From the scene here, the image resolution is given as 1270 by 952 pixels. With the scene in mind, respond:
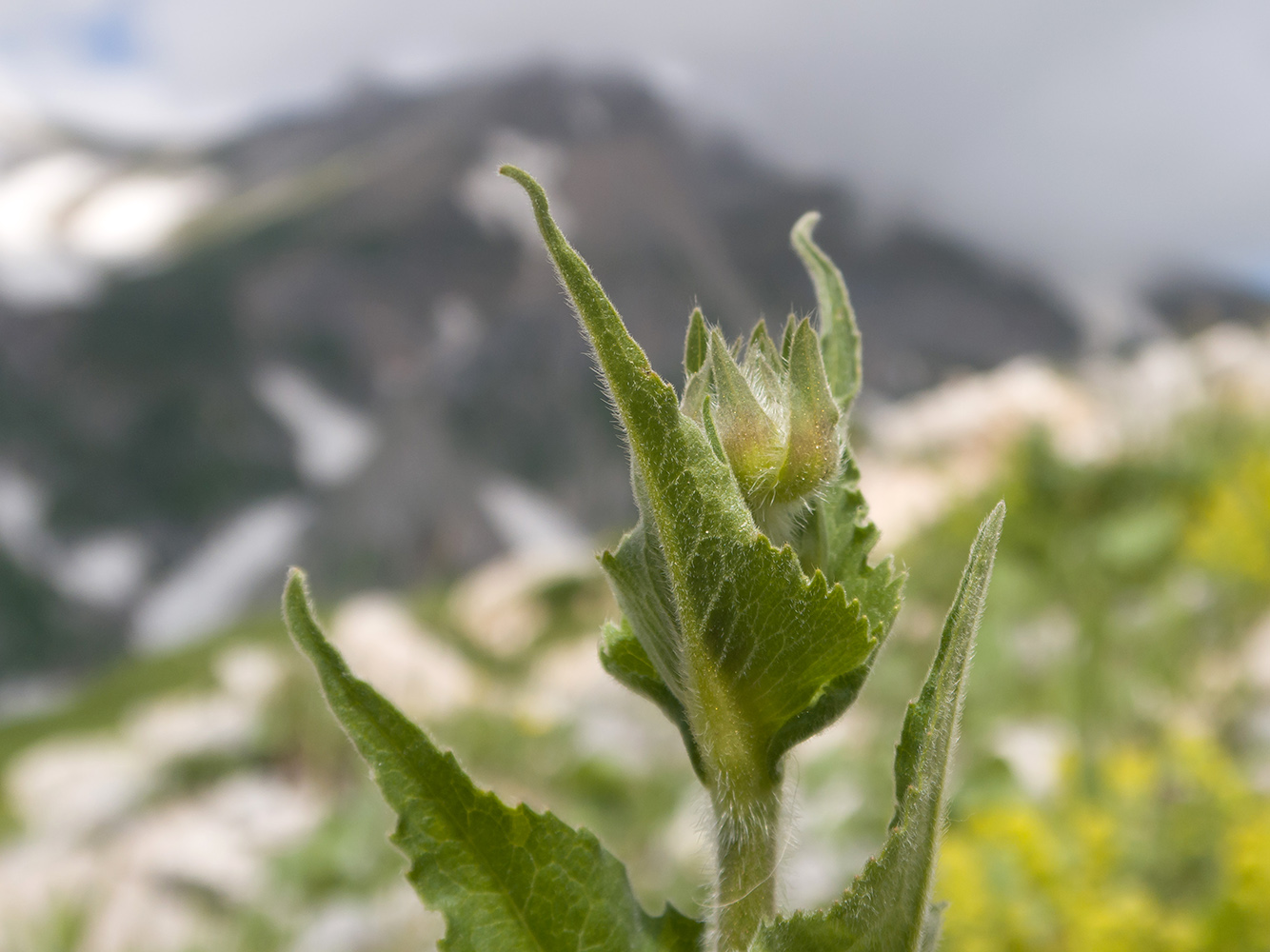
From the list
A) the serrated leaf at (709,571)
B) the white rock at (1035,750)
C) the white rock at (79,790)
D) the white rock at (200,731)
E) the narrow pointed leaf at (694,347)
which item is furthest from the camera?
the white rock at (200,731)

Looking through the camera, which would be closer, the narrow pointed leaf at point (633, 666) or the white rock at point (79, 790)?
the narrow pointed leaf at point (633, 666)

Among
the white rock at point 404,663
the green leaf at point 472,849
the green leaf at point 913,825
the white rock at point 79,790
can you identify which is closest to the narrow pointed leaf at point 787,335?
the green leaf at point 913,825

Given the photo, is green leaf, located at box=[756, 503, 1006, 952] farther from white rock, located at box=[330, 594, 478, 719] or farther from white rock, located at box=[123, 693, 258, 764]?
white rock, located at box=[123, 693, 258, 764]

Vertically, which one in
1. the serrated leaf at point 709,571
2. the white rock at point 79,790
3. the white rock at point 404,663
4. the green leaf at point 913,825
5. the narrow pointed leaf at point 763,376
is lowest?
the green leaf at point 913,825

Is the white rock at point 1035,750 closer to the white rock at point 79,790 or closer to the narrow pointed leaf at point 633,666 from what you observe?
the narrow pointed leaf at point 633,666

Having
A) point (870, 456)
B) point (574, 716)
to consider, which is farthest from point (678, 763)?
point (870, 456)

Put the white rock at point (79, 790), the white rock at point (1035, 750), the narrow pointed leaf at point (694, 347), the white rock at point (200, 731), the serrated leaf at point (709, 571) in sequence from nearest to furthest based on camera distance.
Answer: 1. the serrated leaf at point (709, 571)
2. the narrow pointed leaf at point (694, 347)
3. the white rock at point (1035, 750)
4. the white rock at point (79, 790)
5. the white rock at point (200, 731)

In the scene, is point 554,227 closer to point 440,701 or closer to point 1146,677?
point 1146,677
